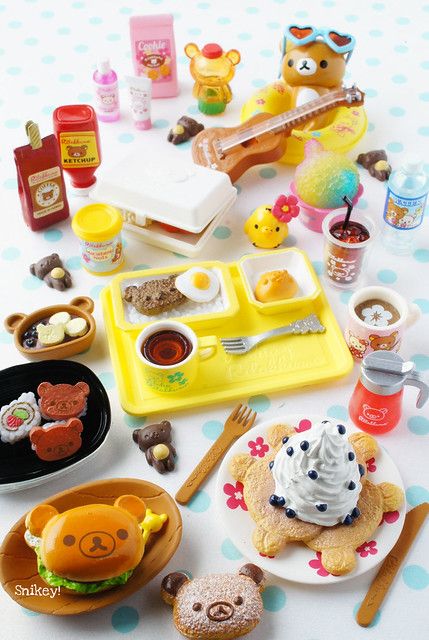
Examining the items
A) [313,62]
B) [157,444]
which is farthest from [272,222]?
[157,444]

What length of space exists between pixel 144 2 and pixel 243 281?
41.5 inches

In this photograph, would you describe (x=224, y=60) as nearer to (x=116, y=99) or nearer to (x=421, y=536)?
(x=116, y=99)

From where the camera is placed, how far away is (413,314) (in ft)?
4.02

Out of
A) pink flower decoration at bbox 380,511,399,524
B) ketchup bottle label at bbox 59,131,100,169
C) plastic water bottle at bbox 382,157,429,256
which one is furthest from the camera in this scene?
ketchup bottle label at bbox 59,131,100,169

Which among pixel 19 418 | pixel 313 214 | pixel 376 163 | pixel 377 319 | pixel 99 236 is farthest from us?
pixel 376 163

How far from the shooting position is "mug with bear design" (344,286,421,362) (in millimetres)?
1206

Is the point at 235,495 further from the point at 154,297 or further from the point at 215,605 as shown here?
the point at 154,297

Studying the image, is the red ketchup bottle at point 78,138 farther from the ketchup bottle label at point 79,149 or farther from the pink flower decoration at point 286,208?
the pink flower decoration at point 286,208

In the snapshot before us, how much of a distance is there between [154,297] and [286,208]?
0.31 meters

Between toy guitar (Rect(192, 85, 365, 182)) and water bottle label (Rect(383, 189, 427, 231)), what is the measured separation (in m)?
0.27

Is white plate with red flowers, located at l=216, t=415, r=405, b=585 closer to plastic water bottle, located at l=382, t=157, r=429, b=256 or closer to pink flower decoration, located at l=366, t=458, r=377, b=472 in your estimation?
pink flower decoration, located at l=366, t=458, r=377, b=472

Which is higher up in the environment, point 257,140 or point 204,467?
point 257,140

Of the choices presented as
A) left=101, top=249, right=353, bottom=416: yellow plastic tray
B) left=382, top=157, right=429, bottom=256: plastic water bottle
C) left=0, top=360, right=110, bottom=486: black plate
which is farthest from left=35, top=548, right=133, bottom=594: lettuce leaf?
left=382, top=157, right=429, bottom=256: plastic water bottle

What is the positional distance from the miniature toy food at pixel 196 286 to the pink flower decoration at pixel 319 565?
1.58 ft
